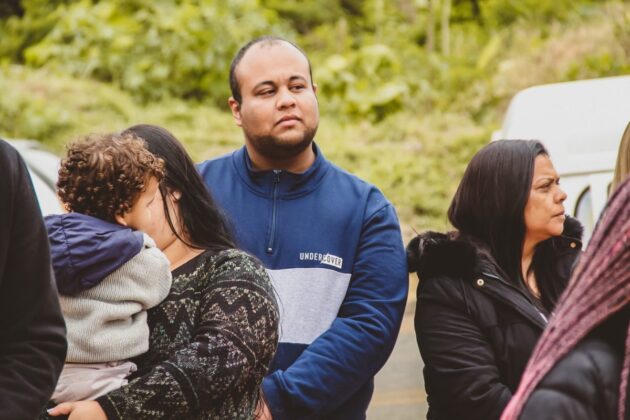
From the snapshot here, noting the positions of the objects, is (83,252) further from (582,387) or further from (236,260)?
(582,387)

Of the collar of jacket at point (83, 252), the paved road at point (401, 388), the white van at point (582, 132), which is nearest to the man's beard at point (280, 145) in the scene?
the collar of jacket at point (83, 252)

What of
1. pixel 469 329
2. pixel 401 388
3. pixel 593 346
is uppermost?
pixel 593 346

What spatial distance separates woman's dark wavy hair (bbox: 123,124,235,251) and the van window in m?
2.72

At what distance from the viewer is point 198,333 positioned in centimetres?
245

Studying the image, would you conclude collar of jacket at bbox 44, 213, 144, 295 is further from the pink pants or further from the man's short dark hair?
the man's short dark hair

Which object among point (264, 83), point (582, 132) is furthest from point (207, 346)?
point (582, 132)

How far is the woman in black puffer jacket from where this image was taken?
1610 millimetres

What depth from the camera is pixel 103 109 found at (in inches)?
547

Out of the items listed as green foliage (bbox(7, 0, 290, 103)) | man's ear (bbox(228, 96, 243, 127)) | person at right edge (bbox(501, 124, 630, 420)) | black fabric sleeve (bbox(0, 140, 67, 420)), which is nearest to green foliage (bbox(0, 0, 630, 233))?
green foliage (bbox(7, 0, 290, 103))

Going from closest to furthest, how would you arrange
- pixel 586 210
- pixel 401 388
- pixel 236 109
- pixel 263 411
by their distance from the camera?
1. pixel 263 411
2. pixel 236 109
3. pixel 586 210
4. pixel 401 388

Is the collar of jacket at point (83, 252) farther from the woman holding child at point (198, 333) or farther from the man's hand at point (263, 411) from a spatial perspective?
the man's hand at point (263, 411)

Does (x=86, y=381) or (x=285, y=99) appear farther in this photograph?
(x=285, y=99)

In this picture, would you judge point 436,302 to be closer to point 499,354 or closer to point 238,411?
point 499,354

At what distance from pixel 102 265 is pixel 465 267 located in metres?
1.39
